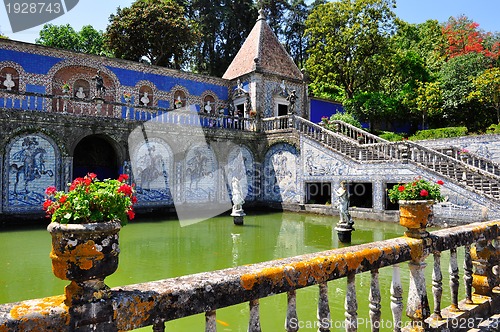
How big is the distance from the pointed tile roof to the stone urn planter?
2175 centimetres

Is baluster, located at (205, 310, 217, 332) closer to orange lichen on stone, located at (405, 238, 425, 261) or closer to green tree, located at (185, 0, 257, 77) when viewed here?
orange lichen on stone, located at (405, 238, 425, 261)

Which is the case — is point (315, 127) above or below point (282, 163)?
above

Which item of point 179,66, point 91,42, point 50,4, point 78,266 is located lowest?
point 78,266

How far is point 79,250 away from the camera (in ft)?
5.81

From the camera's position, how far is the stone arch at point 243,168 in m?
20.2

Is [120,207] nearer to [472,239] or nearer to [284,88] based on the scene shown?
[472,239]

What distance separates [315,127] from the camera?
18.5 metres

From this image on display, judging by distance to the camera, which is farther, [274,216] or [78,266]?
[274,216]

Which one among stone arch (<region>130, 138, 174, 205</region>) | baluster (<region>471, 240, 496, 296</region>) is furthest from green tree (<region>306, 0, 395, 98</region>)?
baluster (<region>471, 240, 496, 296</region>)

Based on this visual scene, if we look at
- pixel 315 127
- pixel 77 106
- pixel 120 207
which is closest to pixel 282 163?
pixel 315 127

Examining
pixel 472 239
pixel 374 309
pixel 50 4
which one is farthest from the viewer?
pixel 50 4

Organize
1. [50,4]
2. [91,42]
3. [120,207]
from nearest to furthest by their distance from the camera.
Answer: [120,207] → [50,4] → [91,42]

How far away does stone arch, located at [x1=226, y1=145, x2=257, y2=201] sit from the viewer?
66.4 feet

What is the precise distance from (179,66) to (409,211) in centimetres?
3264
